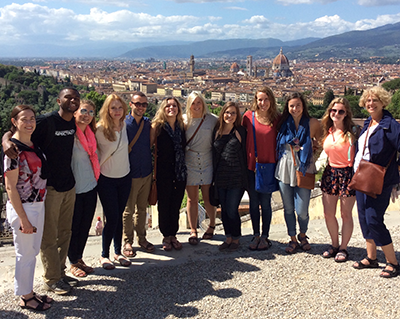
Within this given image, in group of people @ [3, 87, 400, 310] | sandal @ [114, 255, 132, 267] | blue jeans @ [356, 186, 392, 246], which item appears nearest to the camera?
group of people @ [3, 87, 400, 310]

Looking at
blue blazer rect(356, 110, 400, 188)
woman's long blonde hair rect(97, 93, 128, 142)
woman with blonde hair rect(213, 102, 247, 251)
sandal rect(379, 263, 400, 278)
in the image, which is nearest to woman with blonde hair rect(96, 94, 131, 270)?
woman's long blonde hair rect(97, 93, 128, 142)

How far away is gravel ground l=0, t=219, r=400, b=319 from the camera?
2.21 meters

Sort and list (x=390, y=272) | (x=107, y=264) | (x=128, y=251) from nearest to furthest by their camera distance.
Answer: (x=390, y=272) → (x=107, y=264) → (x=128, y=251)

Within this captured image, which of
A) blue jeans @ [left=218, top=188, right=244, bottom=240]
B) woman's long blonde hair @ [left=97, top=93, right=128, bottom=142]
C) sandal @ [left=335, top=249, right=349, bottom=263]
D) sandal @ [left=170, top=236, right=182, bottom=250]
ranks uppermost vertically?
woman's long blonde hair @ [left=97, top=93, right=128, bottom=142]

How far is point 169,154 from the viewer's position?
2799mm

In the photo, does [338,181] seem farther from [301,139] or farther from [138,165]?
[138,165]

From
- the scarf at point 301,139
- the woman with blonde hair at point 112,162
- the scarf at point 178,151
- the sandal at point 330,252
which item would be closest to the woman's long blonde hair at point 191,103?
the scarf at point 178,151

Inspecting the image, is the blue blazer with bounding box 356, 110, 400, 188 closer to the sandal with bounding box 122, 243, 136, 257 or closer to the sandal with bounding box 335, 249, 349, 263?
the sandal with bounding box 335, 249, 349, 263

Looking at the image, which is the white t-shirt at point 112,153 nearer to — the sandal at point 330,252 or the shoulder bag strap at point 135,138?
the shoulder bag strap at point 135,138

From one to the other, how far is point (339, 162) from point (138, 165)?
134 cm

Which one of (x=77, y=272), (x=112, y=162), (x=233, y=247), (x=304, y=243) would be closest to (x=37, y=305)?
(x=77, y=272)

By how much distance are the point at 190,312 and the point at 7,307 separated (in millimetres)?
1005

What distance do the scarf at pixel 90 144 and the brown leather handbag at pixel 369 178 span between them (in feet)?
5.18

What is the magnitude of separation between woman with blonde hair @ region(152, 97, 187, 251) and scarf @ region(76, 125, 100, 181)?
0.49 metres
